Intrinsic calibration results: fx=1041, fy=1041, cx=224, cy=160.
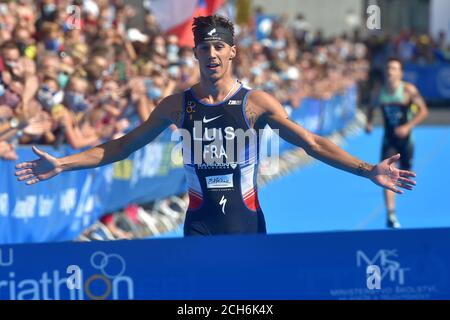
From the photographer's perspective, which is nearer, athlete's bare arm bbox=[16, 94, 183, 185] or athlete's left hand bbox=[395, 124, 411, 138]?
athlete's bare arm bbox=[16, 94, 183, 185]

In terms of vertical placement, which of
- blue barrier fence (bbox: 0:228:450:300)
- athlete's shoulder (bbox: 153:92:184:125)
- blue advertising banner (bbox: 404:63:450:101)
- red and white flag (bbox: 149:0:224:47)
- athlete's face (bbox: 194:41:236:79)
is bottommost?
blue barrier fence (bbox: 0:228:450:300)

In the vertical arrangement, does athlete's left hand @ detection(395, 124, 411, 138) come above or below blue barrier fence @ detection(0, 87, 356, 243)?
above

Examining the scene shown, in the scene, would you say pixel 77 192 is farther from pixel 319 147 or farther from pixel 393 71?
pixel 319 147

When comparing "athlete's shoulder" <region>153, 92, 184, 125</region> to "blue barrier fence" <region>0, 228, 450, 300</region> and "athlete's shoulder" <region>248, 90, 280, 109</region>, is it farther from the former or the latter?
"blue barrier fence" <region>0, 228, 450, 300</region>

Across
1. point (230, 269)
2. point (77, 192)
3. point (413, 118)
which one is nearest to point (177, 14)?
point (413, 118)

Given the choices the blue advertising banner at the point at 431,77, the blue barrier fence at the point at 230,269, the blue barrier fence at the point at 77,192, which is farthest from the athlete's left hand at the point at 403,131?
the blue advertising banner at the point at 431,77

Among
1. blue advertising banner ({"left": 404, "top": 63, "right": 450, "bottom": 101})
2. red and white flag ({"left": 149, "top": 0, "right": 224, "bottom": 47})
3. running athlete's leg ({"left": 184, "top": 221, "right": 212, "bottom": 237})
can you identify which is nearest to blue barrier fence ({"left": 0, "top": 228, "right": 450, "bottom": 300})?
running athlete's leg ({"left": 184, "top": 221, "right": 212, "bottom": 237})

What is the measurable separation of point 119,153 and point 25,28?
20.8 ft

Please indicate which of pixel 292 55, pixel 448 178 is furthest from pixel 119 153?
pixel 292 55

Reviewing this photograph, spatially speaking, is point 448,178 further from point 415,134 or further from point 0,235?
point 0,235

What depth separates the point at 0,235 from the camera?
9625 millimetres

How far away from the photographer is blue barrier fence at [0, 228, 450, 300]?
5508 mm

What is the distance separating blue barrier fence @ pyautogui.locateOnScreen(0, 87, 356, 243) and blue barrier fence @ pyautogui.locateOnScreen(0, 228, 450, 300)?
13.7ft

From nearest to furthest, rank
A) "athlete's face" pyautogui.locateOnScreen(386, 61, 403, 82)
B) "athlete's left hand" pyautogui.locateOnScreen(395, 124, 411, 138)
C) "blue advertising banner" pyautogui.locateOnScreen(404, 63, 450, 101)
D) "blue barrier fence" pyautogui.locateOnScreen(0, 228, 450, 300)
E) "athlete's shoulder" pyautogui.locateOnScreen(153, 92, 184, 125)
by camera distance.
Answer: "blue barrier fence" pyautogui.locateOnScreen(0, 228, 450, 300) < "athlete's shoulder" pyautogui.locateOnScreen(153, 92, 184, 125) < "athlete's left hand" pyautogui.locateOnScreen(395, 124, 411, 138) < "athlete's face" pyautogui.locateOnScreen(386, 61, 403, 82) < "blue advertising banner" pyautogui.locateOnScreen(404, 63, 450, 101)
